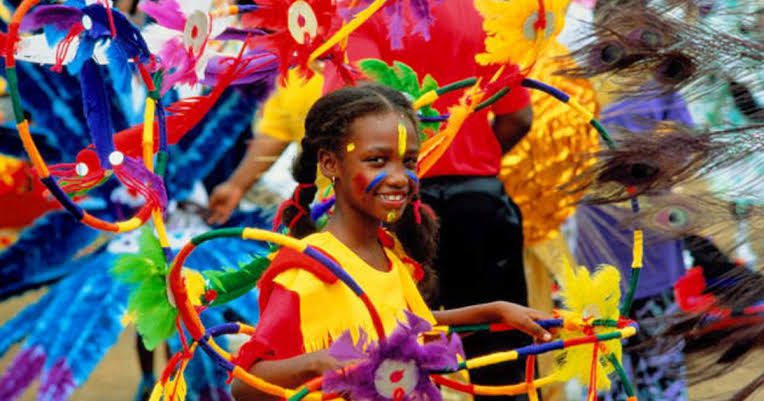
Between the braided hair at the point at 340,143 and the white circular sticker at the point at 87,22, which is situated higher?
the white circular sticker at the point at 87,22

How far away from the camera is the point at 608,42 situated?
12.1 feet

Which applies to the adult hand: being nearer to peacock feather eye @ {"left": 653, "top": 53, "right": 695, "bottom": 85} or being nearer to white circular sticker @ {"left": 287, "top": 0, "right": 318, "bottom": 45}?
white circular sticker @ {"left": 287, "top": 0, "right": 318, "bottom": 45}

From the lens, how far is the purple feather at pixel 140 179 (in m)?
3.13

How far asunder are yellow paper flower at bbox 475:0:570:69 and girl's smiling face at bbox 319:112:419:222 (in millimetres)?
650

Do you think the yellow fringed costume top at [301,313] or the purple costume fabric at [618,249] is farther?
the purple costume fabric at [618,249]

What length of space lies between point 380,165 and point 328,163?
0.54 ft

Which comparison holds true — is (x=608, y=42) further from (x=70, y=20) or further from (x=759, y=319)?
(x=70, y=20)

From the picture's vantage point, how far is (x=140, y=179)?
314 cm

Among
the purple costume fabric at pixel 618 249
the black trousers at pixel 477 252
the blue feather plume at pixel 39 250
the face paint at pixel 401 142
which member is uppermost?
the face paint at pixel 401 142

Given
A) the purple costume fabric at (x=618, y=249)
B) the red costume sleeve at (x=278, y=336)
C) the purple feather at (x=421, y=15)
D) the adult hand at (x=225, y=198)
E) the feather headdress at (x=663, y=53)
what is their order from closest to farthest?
the red costume sleeve at (x=278, y=336) → the feather headdress at (x=663, y=53) → the purple feather at (x=421, y=15) → the adult hand at (x=225, y=198) → the purple costume fabric at (x=618, y=249)

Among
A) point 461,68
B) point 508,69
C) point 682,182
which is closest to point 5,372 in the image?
point 461,68

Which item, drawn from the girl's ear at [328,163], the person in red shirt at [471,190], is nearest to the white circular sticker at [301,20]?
the girl's ear at [328,163]

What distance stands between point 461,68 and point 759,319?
1252 millimetres

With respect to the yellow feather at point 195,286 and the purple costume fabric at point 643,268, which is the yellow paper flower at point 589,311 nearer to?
the yellow feather at point 195,286
